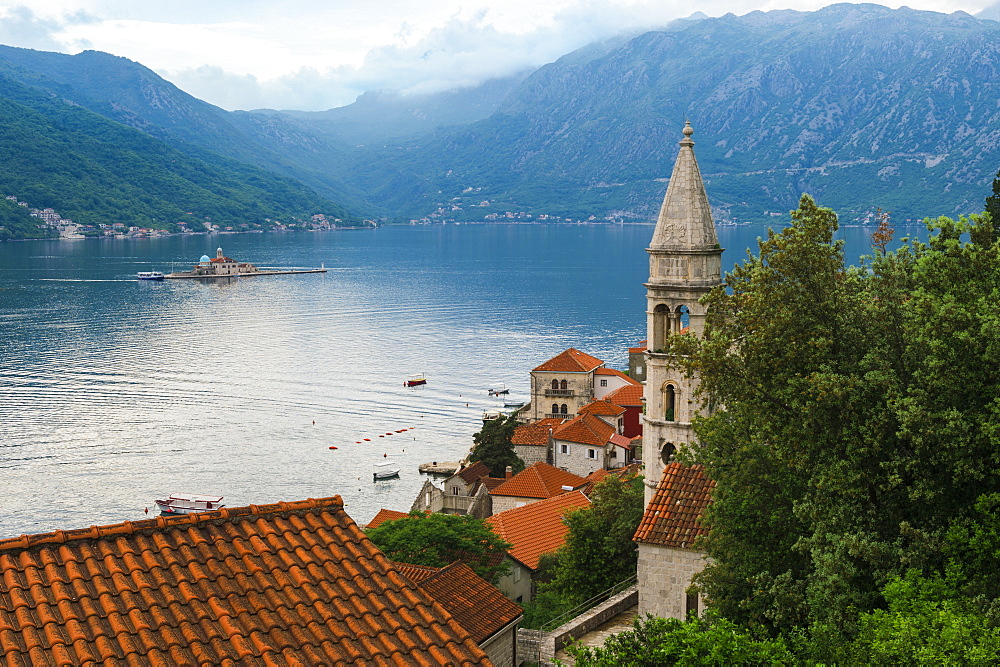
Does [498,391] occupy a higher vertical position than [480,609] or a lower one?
lower

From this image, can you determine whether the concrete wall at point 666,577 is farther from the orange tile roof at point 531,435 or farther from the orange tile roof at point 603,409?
the orange tile roof at point 603,409

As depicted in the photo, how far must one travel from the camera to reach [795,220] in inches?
647

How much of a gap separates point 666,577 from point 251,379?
7985 centimetres

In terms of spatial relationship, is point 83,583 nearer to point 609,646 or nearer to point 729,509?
point 609,646

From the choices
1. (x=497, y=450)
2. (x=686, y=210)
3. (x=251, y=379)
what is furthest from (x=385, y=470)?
(x=686, y=210)

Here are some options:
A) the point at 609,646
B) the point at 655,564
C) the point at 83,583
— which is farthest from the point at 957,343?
the point at 83,583

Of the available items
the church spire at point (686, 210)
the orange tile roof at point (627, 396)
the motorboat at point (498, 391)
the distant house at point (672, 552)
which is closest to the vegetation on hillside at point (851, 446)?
the distant house at point (672, 552)

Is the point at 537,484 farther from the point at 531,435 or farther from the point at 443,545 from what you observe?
the point at 443,545

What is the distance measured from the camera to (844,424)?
14.8 meters

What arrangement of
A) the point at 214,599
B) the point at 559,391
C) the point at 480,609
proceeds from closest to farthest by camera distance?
the point at 214,599 → the point at 480,609 → the point at 559,391

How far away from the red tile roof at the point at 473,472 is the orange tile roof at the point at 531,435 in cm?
476

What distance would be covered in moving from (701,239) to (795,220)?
9.46 metres

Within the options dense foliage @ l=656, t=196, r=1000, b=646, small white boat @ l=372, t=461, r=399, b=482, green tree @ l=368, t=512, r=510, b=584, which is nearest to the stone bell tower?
green tree @ l=368, t=512, r=510, b=584

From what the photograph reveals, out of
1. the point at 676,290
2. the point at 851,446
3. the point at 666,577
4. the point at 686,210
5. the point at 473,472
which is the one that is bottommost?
the point at 473,472
